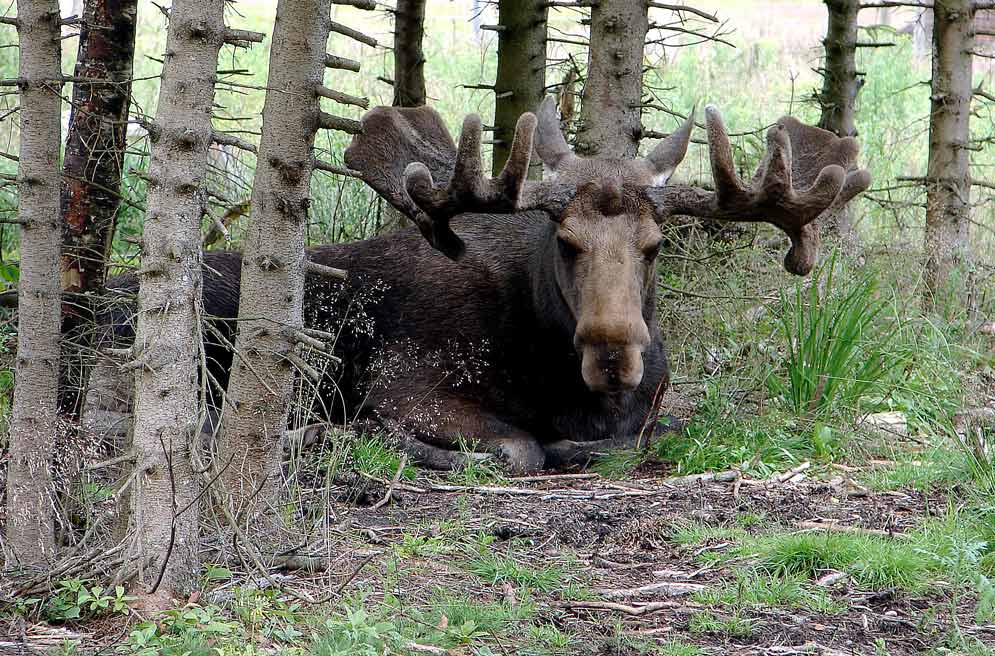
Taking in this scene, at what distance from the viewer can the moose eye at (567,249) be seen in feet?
20.9

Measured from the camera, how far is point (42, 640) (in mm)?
3553

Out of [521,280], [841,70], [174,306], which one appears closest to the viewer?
[174,306]

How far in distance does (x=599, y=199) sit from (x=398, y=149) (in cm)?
115

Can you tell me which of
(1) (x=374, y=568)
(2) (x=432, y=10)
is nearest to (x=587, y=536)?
(1) (x=374, y=568)

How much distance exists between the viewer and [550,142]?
679cm

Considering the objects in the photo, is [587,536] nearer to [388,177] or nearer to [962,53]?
[388,177]

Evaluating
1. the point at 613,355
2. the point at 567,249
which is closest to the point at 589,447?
the point at 613,355

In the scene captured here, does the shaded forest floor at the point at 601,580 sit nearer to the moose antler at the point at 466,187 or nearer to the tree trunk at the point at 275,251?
the tree trunk at the point at 275,251

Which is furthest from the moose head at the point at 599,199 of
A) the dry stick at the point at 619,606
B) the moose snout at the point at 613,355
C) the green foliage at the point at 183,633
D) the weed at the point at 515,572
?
the green foliage at the point at 183,633

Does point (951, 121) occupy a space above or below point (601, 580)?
above

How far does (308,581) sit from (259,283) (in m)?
1.21

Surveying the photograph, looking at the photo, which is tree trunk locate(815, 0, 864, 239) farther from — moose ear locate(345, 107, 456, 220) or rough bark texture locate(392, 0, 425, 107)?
moose ear locate(345, 107, 456, 220)

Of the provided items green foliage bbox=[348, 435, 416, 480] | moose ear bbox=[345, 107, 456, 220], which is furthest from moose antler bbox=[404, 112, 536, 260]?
green foliage bbox=[348, 435, 416, 480]

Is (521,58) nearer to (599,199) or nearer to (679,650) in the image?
A: (599,199)
